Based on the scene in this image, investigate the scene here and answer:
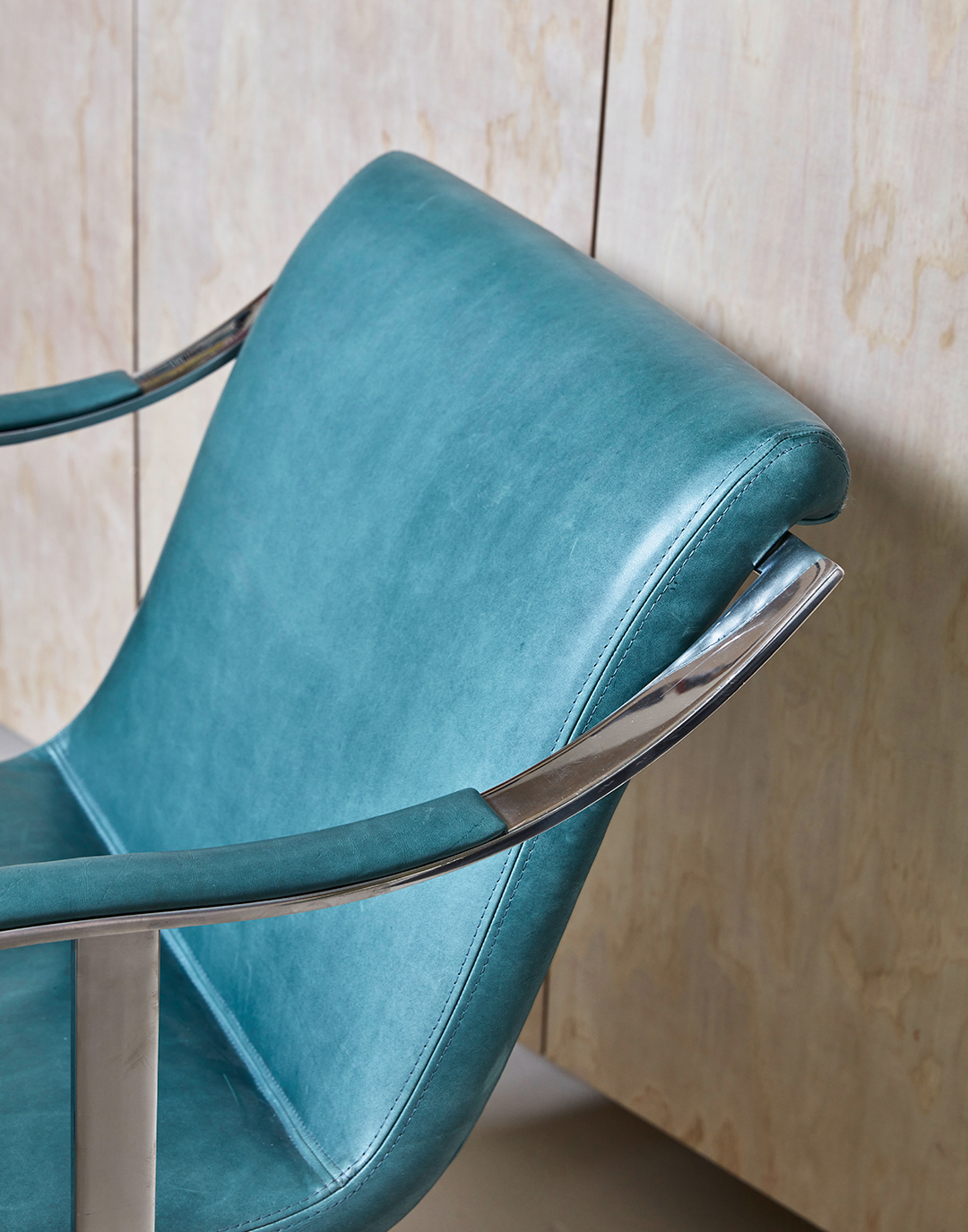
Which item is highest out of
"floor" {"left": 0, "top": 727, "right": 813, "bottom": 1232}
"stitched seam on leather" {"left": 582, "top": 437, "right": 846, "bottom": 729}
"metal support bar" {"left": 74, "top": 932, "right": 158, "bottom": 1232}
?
"stitched seam on leather" {"left": 582, "top": 437, "right": 846, "bottom": 729}

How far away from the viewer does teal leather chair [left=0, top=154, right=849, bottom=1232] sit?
2.31 ft

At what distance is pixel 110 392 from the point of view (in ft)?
4.20

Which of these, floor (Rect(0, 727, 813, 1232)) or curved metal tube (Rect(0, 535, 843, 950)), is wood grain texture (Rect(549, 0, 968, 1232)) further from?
curved metal tube (Rect(0, 535, 843, 950))

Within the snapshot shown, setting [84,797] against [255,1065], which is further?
[84,797]

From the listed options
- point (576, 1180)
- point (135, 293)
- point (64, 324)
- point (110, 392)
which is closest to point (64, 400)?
point (110, 392)

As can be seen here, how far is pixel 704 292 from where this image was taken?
117cm

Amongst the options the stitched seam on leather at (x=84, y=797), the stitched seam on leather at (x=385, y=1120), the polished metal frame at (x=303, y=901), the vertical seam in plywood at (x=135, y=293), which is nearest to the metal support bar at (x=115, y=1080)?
the polished metal frame at (x=303, y=901)

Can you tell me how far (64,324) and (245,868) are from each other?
1.29 metres

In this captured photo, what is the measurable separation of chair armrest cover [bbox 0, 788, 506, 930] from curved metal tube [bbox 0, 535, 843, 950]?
23 mm

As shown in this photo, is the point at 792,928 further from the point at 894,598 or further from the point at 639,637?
the point at 639,637

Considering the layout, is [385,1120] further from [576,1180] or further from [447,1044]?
[576,1180]

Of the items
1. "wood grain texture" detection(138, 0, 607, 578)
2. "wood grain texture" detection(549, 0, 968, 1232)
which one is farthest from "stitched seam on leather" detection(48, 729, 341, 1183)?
"wood grain texture" detection(138, 0, 607, 578)

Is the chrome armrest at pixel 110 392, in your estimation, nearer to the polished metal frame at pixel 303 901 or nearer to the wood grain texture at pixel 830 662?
the wood grain texture at pixel 830 662

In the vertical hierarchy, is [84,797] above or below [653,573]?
below
